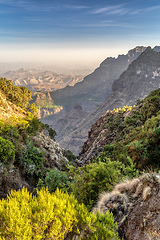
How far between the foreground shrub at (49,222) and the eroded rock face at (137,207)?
546 mm

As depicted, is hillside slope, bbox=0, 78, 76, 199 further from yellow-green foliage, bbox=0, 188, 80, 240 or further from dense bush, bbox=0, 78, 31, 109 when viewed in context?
yellow-green foliage, bbox=0, 188, 80, 240

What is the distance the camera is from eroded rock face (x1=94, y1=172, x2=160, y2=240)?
11.6 ft

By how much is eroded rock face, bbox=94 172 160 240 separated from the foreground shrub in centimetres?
55

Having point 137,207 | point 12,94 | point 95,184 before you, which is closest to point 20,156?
point 95,184

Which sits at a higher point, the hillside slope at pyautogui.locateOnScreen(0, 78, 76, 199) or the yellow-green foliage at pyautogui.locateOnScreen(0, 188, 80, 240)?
the yellow-green foliage at pyautogui.locateOnScreen(0, 188, 80, 240)

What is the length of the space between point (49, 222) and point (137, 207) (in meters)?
2.42

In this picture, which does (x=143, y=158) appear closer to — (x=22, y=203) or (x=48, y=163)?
(x=22, y=203)

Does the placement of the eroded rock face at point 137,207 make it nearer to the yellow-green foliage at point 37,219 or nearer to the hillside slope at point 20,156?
the yellow-green foliage at point 37,219

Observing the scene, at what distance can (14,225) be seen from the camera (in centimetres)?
317

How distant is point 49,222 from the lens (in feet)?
11.5

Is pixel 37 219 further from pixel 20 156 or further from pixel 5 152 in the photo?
pixel 20 156

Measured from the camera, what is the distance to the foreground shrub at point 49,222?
125 inches

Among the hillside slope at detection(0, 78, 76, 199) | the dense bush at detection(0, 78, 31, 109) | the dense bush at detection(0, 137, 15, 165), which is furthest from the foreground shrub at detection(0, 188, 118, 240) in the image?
the dense bush at detection(0, 78, 31, 109)

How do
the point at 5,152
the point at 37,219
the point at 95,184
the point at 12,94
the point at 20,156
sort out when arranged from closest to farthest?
the point at 37,219
the point at 95,184
the point at 5,152
the point at 20,156
the point at 12,94
